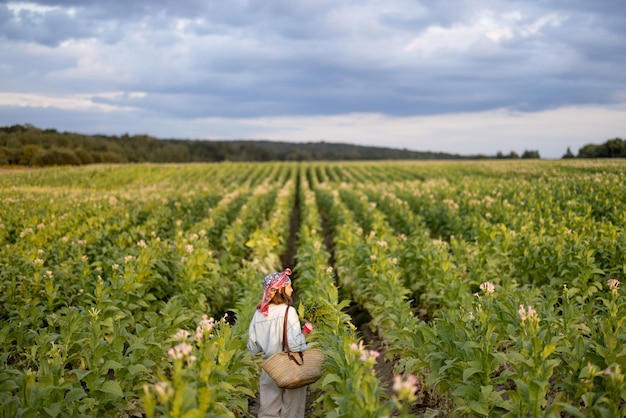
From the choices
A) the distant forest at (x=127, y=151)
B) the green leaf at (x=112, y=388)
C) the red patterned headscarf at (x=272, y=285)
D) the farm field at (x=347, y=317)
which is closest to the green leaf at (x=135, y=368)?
the farm field at (x=347, y=317)

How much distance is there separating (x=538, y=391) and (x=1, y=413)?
452 centimetres

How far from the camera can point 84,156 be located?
78.1 meters

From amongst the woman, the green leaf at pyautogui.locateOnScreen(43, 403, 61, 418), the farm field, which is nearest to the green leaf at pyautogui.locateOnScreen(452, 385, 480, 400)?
the farm field

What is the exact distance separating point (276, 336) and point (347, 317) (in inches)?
58.0

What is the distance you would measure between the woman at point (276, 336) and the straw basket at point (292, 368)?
13 centimetres

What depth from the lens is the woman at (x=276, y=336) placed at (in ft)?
18.3

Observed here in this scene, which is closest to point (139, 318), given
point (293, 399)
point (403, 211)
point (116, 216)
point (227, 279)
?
point (227, 279)

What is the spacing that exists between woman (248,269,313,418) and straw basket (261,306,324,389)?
10 centimetres

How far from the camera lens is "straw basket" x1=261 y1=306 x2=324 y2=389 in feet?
17.5

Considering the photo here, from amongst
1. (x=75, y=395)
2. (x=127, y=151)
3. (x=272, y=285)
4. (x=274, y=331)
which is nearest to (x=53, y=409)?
(x=75, y=395)

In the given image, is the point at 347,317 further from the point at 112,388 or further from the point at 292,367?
the point at 112,388

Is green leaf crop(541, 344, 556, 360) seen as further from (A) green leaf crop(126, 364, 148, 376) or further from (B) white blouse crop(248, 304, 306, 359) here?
(A) green leaf crop(126, 364, 148, 376)

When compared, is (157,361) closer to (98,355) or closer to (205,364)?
(98,355)

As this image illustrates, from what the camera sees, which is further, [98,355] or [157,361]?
[157,361]
